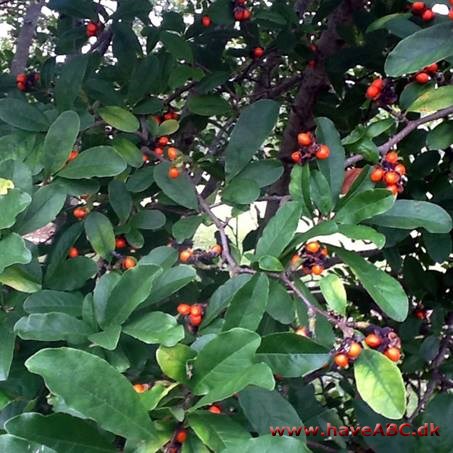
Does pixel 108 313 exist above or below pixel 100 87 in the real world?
below

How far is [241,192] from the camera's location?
971mm

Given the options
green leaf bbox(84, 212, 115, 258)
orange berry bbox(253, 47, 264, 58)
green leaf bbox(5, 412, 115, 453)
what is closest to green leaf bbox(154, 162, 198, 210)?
green leaf bbox(84, 212, 115, 258)

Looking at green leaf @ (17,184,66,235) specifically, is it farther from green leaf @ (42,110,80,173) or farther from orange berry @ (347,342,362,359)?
orange berry @ (347,342,362,359)

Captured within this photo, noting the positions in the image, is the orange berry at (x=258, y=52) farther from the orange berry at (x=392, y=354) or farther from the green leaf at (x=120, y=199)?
the orange berry at (x=392, y=354)

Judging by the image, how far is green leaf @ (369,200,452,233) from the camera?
839mm

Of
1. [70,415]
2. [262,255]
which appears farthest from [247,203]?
[70,415]

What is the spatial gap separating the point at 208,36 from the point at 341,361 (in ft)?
2.94

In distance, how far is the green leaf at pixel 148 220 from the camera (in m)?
1.00

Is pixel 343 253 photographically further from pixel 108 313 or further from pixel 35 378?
pixel 35 378

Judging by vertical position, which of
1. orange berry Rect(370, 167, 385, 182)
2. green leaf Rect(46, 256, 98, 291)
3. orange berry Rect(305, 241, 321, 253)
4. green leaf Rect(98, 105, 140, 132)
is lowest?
green leaf Rect(46, 256, 98, 291)

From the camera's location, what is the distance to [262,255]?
783mm

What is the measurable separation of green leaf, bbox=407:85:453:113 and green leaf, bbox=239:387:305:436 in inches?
18.8

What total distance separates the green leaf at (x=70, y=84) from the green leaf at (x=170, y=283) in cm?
42

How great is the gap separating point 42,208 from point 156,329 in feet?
0.85
